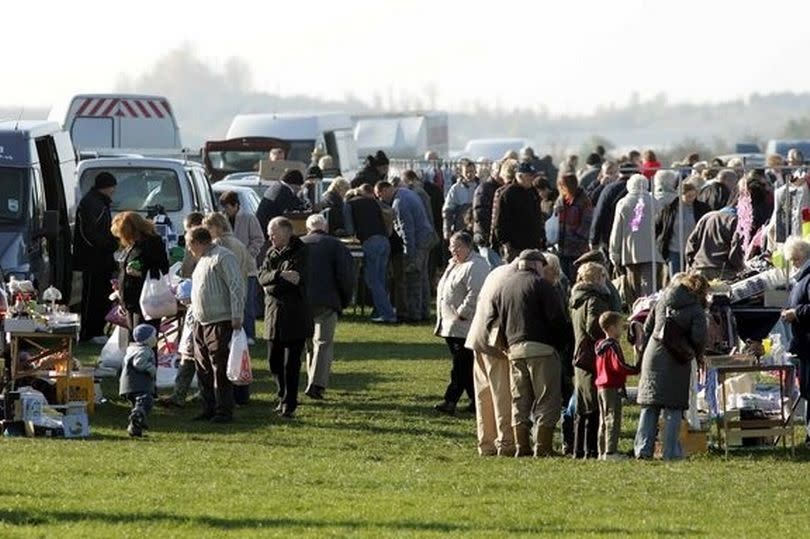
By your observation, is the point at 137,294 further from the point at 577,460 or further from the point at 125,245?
the point at 577,460

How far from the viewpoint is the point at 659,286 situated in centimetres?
3098

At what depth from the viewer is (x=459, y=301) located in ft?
70.4

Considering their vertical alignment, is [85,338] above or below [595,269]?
below

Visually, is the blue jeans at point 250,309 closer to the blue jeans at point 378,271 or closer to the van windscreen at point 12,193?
the van windscreen at point 12,193

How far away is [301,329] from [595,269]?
128 inches

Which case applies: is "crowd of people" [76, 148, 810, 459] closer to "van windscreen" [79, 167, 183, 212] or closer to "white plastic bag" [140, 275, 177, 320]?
"white plastic bag" [140, 275, 177, 320]

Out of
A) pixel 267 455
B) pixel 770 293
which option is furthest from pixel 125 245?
pixel 770 293

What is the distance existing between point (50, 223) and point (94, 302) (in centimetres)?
175

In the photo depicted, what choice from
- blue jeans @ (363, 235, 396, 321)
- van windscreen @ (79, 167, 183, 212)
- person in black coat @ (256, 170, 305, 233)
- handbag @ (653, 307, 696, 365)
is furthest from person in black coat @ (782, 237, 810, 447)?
blue jeans @ (363, 235, 396, 321)

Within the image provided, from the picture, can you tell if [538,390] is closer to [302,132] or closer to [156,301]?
[156,301]

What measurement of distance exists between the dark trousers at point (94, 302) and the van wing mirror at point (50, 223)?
4.14ft

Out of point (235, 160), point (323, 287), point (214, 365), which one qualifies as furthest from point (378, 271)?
point (235, 160)

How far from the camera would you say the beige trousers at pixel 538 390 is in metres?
19.2

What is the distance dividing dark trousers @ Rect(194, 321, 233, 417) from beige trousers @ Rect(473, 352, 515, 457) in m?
2.28
